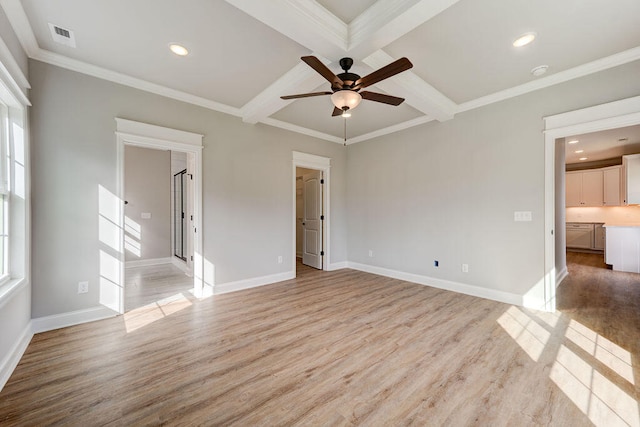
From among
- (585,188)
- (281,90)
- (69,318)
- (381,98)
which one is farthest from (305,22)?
(585,188)

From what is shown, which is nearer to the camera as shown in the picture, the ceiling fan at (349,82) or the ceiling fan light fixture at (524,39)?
the ceiling fan at (349,82)

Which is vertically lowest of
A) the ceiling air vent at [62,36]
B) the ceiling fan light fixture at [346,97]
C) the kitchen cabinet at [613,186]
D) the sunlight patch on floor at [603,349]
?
the sunlight patch on floor at [603,349]

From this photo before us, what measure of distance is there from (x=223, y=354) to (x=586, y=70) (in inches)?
192

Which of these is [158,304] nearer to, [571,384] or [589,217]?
[571,384]

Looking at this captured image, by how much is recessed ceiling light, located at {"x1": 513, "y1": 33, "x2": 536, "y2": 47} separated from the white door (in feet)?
12.4

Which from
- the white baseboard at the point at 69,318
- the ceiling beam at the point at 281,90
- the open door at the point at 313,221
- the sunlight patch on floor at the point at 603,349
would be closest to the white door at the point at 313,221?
the open door at the point at 313,221

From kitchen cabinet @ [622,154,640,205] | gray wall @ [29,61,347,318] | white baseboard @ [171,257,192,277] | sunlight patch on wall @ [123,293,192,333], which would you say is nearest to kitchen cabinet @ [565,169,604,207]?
kitchen cabinet @ [622,154,640,205]

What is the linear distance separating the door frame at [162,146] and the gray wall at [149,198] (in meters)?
3.11

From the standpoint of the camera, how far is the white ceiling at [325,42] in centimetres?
209

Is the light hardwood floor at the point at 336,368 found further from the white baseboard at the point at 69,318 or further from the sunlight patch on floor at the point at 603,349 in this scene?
the white baseboard at the point at 69,318

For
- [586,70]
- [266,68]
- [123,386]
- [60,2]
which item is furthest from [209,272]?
[586,70]

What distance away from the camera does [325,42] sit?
2307mm

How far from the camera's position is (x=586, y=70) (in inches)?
115

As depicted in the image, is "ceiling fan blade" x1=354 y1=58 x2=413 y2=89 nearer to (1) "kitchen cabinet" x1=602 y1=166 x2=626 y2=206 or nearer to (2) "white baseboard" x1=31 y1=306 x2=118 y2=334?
(2) "white baseboard" x1=31 y1=306 x2=118 y2=334
